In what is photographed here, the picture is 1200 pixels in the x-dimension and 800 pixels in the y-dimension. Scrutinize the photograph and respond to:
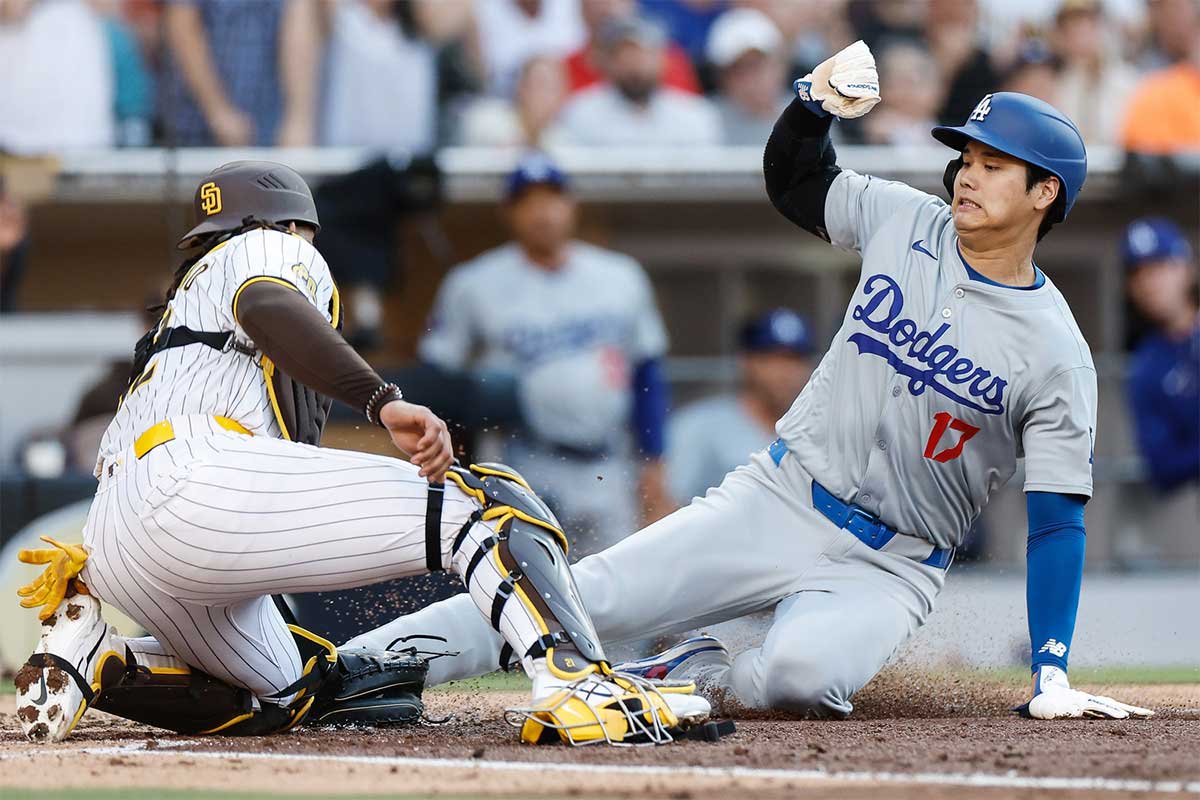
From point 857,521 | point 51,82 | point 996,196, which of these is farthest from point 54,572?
point 51,82

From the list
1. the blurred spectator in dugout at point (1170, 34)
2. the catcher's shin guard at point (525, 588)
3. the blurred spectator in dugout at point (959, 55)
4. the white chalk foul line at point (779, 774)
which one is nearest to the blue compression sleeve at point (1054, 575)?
the white chalk foul line at point (779, 774)

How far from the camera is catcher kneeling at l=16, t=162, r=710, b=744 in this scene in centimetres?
322

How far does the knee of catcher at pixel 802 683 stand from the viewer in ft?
12.7

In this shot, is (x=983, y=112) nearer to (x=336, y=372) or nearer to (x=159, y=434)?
(x=336, y=372)

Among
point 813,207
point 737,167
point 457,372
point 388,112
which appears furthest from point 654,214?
point 813,207

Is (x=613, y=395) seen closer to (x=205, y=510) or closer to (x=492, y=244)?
(x=492, y=244)

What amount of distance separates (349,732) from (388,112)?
4854 mm

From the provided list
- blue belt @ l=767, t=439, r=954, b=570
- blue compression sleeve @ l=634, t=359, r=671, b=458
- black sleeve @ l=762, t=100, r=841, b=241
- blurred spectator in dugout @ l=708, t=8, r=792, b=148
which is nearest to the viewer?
blue belt @ l=767, t=439, r=954, b=570

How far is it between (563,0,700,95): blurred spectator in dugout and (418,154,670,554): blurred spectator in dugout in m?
1.06

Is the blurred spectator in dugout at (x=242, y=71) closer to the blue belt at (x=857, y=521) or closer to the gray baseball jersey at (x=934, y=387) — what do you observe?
the gray baseball jersey at (x=934, y=387)

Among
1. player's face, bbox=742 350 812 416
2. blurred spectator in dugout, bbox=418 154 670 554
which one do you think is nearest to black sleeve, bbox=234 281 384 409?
blurred spectator in dugout, bbox=418 154 670 554

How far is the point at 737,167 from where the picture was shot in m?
8.15

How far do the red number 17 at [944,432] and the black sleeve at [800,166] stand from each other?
26.0 inches

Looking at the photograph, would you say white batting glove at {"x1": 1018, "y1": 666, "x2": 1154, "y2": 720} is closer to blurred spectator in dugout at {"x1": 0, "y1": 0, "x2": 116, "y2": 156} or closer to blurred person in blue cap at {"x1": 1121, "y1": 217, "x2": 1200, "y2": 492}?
blurred person in blue cap at {"x1": 1121, "y1": 217, "x2": 1200, "y2": 492}
